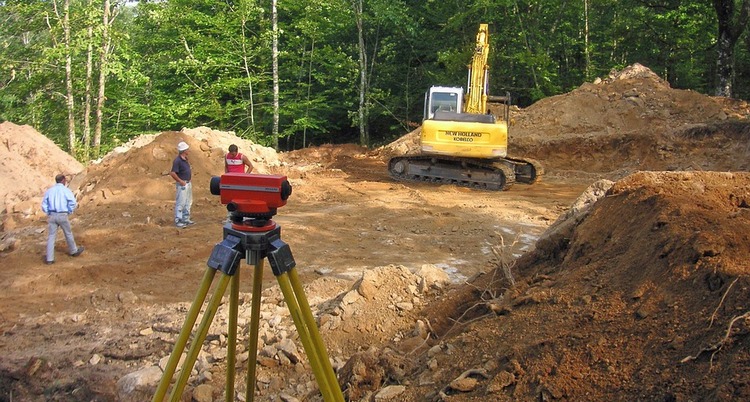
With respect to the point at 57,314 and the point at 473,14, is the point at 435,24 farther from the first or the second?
the point at 57,314

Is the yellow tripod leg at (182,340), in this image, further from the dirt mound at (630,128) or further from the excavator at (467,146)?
the dirt mound at (630,128)

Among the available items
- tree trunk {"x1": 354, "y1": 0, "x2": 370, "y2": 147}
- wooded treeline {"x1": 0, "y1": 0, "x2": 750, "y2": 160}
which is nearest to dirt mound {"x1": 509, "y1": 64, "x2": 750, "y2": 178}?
wooded treeline {"x1": 0, "y1": 0, "x2": 750, "y2": 160}

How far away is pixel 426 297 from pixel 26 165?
1329cm

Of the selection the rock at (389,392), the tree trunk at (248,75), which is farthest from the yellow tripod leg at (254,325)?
the tree trunk at (248,75)

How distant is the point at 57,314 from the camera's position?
23.5 ft

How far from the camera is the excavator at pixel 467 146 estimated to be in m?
14.6

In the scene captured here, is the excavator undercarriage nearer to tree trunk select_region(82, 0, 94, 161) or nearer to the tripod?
tree trunk select_region(82, 0, 94, 161)

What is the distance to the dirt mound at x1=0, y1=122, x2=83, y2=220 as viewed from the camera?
1417cm

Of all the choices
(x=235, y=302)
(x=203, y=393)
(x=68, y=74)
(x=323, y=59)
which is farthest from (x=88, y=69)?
(x=235, y=302)

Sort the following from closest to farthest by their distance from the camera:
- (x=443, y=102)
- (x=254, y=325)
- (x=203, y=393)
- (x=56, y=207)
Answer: (x=254, y=325)
(x=203, y=393)
(x=56, y=207)
(x=443, y=102)

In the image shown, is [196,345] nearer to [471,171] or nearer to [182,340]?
[182,340]

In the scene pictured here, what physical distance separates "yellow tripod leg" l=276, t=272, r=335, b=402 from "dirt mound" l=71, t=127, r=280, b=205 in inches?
414

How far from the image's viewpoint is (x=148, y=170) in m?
14.1

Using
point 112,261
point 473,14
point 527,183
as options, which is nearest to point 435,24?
point 473,14
